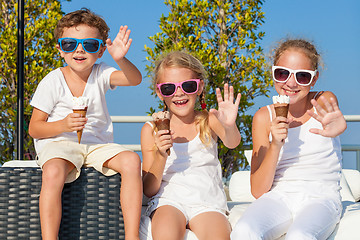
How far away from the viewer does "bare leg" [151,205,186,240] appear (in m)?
2.67

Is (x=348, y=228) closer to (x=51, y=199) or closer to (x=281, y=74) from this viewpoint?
(x=281, y=74)

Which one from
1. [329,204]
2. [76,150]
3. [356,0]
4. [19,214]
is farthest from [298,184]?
[356,0]

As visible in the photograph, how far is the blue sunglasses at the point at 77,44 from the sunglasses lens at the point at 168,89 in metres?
0.52

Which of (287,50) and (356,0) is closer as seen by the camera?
(287,50)

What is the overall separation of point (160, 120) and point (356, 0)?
4.69 m

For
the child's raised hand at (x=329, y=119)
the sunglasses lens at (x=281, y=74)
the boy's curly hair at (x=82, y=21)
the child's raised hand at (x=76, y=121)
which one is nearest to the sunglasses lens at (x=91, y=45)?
the boy's curly hair at (x=82, y=21)

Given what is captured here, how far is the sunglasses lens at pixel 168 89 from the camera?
312 centimetres

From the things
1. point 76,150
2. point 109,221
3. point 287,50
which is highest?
point 287,50

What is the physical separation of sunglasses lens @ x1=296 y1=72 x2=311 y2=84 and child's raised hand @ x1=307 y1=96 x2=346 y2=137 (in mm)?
191

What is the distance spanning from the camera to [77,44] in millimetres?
3168

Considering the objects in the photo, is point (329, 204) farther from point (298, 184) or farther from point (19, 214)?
point (19, 214)

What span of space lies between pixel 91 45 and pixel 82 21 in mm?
202

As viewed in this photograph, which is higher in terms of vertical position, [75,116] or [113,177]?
[75,116]

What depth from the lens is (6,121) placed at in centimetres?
655
